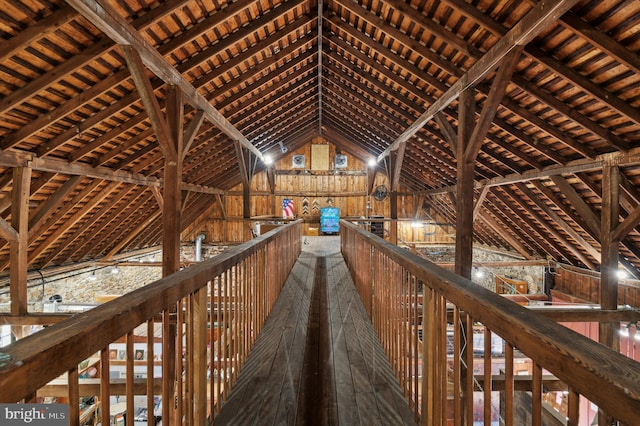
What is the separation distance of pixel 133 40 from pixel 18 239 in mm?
3904

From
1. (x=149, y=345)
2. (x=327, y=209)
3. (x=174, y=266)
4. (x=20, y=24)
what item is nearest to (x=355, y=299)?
(x=174, y=266)

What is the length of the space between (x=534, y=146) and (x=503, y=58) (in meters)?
3.02

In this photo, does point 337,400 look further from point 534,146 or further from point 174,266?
point 534,146

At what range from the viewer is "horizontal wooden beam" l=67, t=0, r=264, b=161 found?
3.20m

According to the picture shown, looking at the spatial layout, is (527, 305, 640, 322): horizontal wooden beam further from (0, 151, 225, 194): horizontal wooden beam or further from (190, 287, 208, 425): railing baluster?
(0, 151, 225, 194): horizontal wooden beam

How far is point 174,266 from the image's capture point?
4.83 meters

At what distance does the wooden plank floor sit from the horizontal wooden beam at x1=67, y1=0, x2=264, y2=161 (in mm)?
3624

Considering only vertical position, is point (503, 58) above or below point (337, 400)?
above

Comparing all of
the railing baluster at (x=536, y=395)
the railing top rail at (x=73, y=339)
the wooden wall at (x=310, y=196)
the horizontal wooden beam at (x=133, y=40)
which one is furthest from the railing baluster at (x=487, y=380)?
the wooden wall at (x=310, y=196)

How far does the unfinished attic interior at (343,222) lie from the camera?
1.18 m
